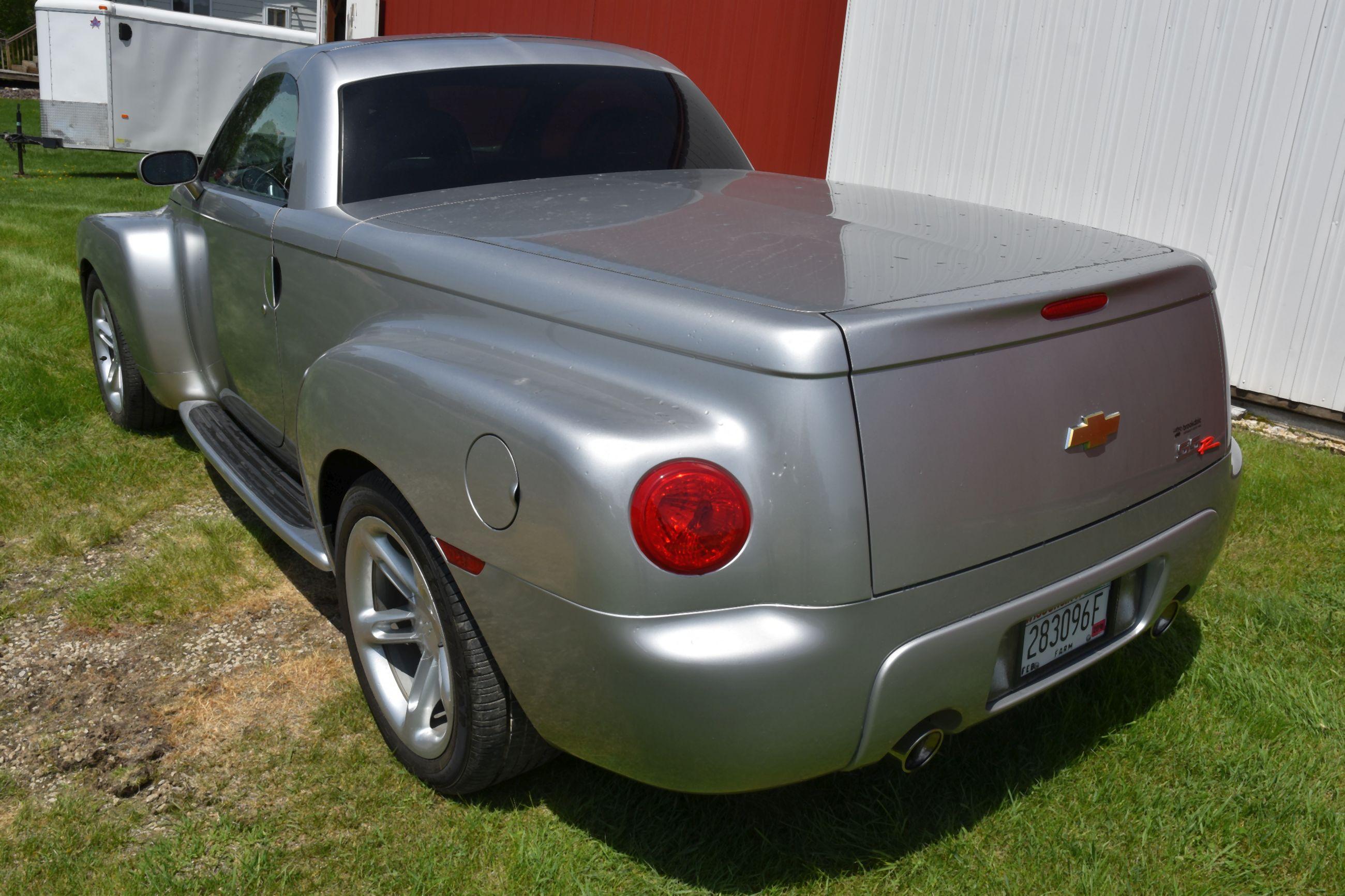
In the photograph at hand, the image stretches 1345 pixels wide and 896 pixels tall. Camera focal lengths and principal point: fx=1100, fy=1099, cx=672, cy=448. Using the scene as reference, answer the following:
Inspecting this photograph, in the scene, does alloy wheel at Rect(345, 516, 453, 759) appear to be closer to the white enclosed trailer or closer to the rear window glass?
the rear window glass

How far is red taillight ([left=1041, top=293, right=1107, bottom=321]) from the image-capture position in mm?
2137

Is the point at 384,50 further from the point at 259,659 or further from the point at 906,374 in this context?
the point at 906,374

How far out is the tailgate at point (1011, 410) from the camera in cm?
191

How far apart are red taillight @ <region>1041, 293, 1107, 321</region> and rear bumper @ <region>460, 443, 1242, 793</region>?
438 millimetres

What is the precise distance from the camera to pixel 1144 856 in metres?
2.41

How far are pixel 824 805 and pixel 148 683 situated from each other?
6.34 ft

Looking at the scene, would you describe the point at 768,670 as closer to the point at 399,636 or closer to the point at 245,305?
the point at 399,636

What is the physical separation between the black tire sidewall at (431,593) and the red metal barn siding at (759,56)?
19.1 feet

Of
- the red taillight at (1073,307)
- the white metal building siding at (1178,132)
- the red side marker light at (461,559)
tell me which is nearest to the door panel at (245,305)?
the red side marker light at (461,559)

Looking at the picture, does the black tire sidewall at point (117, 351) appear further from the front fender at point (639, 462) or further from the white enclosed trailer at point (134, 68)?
the white enclosed trailer at point (134, 68)

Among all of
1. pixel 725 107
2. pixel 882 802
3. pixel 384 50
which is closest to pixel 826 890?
pixel 882 802

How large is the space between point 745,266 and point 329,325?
4.12 ft

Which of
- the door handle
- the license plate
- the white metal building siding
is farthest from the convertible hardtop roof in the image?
the white metal building siding

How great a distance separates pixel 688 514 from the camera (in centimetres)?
187
